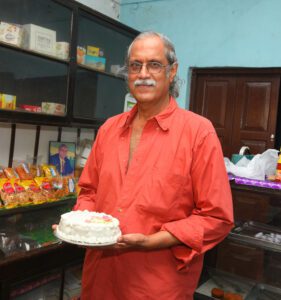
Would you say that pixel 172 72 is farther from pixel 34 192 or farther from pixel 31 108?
pixel 34 192

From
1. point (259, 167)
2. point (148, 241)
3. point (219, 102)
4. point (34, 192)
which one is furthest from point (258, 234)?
point (219, 102)

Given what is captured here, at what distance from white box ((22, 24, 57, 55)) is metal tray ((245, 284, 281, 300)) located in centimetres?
184

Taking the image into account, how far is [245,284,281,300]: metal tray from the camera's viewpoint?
2000 millimetres

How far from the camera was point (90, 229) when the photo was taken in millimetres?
1042

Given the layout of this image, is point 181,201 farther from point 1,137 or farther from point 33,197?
point 1,137

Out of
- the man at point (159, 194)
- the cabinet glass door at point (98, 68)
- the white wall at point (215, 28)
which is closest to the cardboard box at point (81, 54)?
the cabinet glass door at point (98, 68)

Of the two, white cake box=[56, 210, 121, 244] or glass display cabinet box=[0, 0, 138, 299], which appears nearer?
white cake box=[56, 210, 121, 244]

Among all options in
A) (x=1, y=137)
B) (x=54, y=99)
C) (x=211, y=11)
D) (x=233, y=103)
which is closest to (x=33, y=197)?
(x=1, y=137)

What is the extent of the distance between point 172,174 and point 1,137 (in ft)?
5.17

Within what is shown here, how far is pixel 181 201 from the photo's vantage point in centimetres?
110

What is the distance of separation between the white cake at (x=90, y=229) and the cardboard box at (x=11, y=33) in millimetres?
1267

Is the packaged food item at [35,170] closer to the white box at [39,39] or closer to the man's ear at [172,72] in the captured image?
the white box at [39,39]

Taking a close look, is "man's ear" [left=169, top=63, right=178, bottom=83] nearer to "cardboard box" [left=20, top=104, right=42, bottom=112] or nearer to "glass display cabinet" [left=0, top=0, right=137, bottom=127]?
"glass display cabinet" [left=0, top=0, right=137, bottom=127]

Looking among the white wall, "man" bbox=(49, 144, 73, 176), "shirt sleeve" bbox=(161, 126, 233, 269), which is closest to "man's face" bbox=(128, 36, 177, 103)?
"shirt sleeve" bbox=(161, 126, 233, 269)
